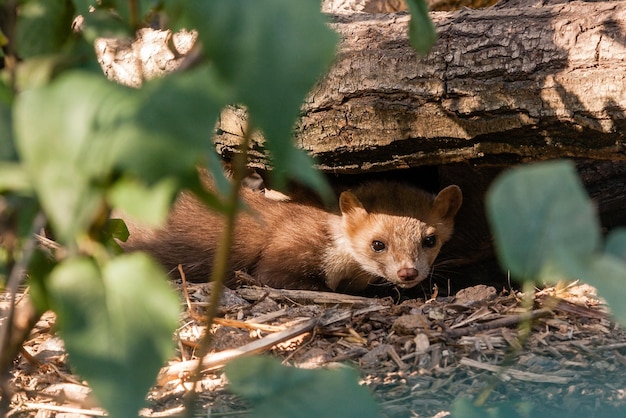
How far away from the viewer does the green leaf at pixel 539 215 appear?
39.4 inches

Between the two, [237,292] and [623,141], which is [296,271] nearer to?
[237,292]

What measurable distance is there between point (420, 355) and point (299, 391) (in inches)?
70.9

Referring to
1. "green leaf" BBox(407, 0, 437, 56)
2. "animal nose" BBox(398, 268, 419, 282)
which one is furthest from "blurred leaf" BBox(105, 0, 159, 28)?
"animal nose" BBox(398, 268, 419, 282)

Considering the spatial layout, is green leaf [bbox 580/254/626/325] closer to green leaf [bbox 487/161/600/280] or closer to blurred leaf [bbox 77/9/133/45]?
green leaf [bbox 487/161/600/280]

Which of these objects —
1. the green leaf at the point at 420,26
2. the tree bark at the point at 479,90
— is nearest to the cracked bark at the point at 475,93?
the tree bark at the point at 479,90

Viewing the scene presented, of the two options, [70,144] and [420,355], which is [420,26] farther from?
[420,355]

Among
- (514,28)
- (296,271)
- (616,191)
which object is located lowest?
(296,271)

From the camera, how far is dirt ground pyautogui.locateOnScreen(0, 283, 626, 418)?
2.50 meters

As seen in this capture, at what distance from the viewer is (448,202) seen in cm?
559

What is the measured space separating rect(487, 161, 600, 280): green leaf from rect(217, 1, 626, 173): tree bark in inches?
88.1

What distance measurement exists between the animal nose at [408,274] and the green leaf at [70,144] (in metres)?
4.53

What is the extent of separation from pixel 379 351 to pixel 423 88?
115 centimetres

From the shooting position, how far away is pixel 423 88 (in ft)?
11.1

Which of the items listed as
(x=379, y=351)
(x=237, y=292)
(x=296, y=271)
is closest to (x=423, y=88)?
(x=379, y=351)
